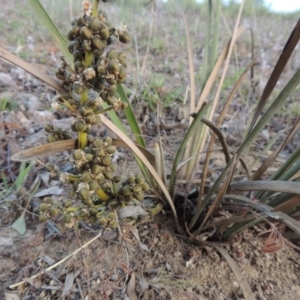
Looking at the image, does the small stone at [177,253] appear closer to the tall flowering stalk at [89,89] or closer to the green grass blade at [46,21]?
the tall flowering stalk at [89,89]

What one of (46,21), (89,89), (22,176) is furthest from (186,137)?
(22,176)

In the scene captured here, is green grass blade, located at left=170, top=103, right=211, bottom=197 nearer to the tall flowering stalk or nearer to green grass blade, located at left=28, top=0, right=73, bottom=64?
the tall flowering stalk

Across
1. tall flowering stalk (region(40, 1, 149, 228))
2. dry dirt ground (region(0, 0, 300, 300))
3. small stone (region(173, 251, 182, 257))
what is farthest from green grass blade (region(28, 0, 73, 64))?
small stone (region(173, 251, 182, 257))

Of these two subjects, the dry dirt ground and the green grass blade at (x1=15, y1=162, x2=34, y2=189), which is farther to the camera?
the green grass blade at (x1=15, y1=162, x2=34, y2=189)

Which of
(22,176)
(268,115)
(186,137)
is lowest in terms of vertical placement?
(22,176)

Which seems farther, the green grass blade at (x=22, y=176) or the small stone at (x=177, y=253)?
the green grass blade at (x=22, y=176)

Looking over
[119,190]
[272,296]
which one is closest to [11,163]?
[119,190]

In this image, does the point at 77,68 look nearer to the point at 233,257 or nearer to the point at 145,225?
the point at 145,225

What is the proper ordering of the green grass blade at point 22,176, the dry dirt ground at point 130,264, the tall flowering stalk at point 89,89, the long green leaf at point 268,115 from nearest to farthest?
1. the tall flowering stalk at point 89,89
2. the long green leaf at point 268,115
3. the dry dirt ground at point 130,264
4. the green grass blade at point 22,176

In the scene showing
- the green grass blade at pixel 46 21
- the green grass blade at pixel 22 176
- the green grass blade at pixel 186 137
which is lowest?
the green grass blade at pixel 22 176

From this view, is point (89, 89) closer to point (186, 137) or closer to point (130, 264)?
point (186, 137)

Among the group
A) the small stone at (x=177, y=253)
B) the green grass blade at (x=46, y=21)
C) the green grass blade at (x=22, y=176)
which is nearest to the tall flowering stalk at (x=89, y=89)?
the green grass blade at (x=46, y=21)
